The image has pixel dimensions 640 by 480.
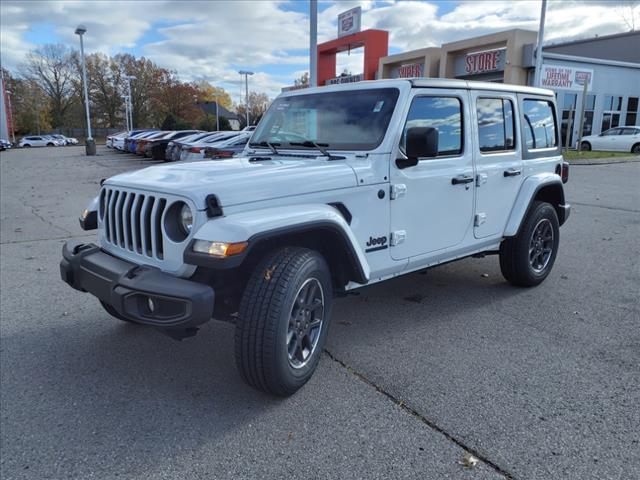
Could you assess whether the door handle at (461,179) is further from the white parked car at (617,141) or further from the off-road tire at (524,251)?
the white parked car at (617,141)

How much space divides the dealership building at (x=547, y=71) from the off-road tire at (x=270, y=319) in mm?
25660

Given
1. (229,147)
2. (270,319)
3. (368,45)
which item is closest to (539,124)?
(270,319)

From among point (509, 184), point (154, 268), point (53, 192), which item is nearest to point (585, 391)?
point (509, 184)

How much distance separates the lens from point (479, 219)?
452cm

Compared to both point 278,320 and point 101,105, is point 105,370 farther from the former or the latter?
point 101,105

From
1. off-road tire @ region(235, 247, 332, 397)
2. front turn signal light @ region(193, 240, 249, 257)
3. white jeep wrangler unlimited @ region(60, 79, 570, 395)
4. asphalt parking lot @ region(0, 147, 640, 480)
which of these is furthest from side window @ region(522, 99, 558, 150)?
front turn signal light @ region(193, 240, 249, 257)

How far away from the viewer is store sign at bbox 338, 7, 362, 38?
1268 inches

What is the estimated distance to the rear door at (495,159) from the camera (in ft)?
14.7

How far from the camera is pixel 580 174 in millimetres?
16688

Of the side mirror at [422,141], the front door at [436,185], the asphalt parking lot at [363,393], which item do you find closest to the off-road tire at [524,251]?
the asphalt parking lot at [363,393]

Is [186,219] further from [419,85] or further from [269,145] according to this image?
[419,85]

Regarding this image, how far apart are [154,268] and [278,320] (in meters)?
0.80

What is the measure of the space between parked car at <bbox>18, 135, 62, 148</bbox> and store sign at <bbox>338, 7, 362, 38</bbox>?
3859 cm

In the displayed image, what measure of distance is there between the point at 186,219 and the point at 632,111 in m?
35.3
